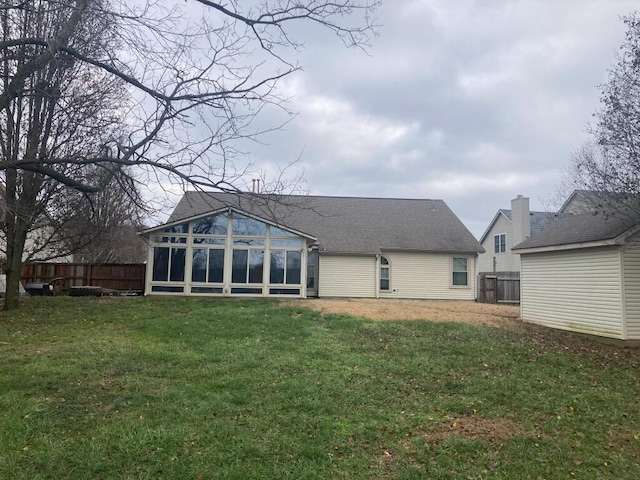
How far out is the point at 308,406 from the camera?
600 cm

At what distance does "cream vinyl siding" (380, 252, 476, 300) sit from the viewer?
2430cm

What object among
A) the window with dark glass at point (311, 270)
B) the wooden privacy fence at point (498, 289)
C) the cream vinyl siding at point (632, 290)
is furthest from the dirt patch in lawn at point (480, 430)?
the wooden privacy fence at point (498, 289)

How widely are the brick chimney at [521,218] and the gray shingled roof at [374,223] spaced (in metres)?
6.32

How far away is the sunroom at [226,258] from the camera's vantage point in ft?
64.2

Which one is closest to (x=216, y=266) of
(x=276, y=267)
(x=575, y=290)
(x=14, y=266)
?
(x=276, y=267)

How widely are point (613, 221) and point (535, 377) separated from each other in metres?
7.57

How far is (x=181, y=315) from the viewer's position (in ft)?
44.8

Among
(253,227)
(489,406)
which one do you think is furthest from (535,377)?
(253,227)

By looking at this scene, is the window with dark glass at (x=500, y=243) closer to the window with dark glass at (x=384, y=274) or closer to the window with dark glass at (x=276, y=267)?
the window with dark glass at (x=384, y=274)

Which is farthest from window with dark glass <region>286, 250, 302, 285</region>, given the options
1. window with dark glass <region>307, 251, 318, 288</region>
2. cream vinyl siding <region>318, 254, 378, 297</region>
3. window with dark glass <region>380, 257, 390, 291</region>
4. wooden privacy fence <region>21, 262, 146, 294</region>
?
wooden privacy fence <region>21, 262, 146, 294</region>

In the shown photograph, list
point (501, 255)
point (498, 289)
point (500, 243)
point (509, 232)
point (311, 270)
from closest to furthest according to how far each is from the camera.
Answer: point (311, 270), point (498, 289), point (509, 232), point (501, 255), point (500, 243)

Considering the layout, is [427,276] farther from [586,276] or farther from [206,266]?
[206,266]

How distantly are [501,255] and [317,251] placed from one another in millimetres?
17745

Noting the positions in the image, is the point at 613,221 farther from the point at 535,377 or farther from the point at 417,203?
the point at 417,203
